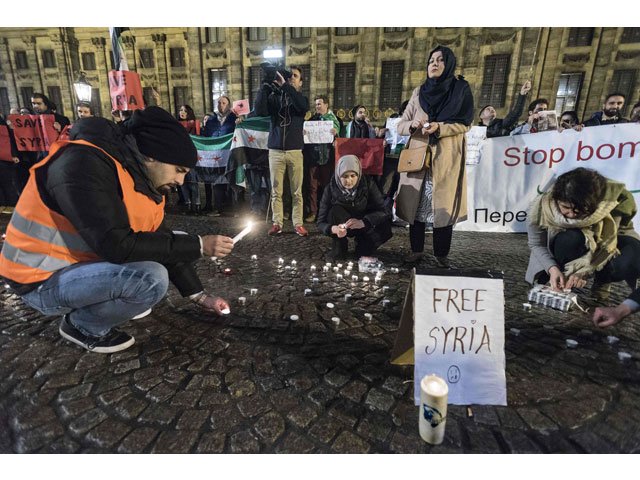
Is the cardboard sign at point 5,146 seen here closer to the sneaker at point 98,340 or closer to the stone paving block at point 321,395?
the sneaker at point 98,340

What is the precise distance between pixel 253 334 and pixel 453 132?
323cm

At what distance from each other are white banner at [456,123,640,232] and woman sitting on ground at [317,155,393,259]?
2825 mm

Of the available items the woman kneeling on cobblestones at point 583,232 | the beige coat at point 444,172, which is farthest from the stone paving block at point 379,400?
the beige coat at point 444,172

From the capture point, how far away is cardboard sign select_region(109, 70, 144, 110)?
614cm

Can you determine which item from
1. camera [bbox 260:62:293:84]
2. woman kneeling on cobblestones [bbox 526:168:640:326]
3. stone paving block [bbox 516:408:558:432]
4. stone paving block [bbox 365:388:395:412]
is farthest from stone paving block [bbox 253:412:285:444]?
camera [bbox 260:62:293:84]

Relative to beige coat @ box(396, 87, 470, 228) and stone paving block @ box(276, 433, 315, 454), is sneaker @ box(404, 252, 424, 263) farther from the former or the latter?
stone paving block @ box(276, 433, 315, 454)

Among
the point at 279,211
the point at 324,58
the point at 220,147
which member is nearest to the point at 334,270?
the point at 279,211

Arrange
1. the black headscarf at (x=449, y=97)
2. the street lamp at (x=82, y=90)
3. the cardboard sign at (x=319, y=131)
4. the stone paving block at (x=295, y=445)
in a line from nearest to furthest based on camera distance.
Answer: the stone paving block at (x=295, y=445)
the black headscarf at (x=449, y=97)
the cardboard sign at (x=319, y=131)
the street lamp at (x=82, y=90)

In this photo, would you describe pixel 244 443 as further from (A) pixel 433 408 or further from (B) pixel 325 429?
(A) pixel 433 408

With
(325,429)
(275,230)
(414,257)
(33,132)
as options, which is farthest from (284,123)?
(33,132)

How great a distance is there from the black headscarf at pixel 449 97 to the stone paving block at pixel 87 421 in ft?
13.8

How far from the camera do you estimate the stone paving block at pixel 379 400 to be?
1.96m

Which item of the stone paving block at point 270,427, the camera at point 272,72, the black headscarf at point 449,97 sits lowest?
the stone paving block at point 270,427

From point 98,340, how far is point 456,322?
7.96ft
